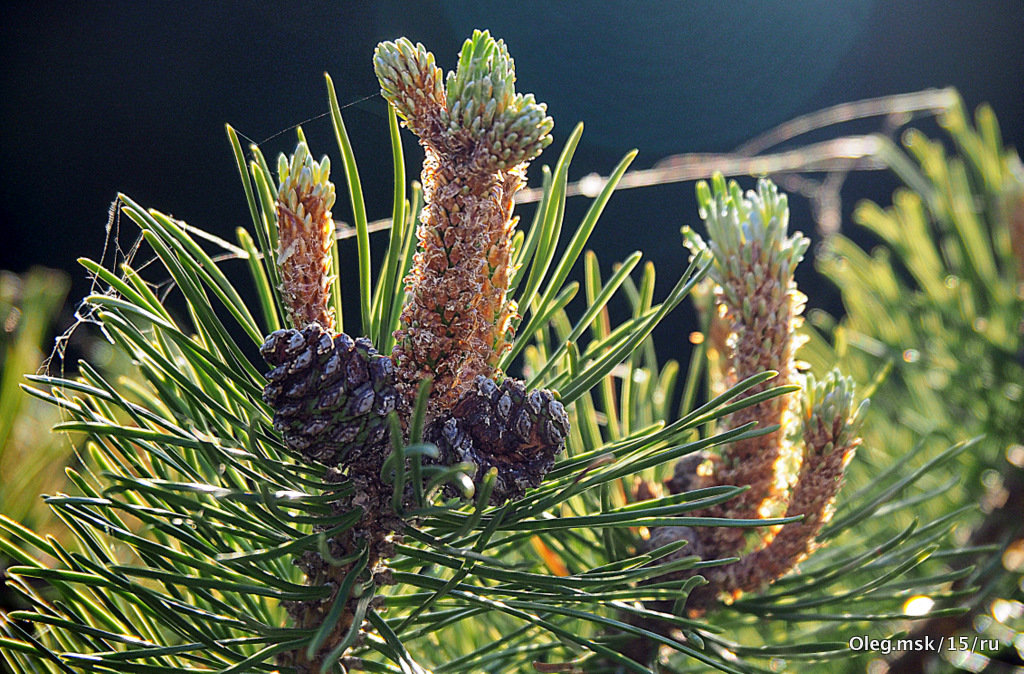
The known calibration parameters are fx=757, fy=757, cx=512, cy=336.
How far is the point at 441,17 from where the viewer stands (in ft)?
1.92

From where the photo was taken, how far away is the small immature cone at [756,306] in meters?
0.23

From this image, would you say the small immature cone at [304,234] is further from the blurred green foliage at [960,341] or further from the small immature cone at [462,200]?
the blurred green foliage at [960,341]

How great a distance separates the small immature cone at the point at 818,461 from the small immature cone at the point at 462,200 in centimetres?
10

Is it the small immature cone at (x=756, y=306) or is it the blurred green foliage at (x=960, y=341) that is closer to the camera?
the small immature cone at (x=756, y=306)

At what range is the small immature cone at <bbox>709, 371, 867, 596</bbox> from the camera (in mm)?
227

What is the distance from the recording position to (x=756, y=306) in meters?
0.23

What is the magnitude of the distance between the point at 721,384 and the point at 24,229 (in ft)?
3.24

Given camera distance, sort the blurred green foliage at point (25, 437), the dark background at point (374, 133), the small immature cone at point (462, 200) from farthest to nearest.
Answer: the dark background at point (374, 133), the blurred green foliage at point (25, 437), the small immature cone at point (462, 200)

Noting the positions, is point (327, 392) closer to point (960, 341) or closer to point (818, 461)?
point (818, 461)

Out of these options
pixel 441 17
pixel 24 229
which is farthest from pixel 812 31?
pixel 24 229

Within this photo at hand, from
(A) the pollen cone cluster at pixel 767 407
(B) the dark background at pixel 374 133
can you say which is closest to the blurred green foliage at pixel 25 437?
(B) the dark background at pixel 374 133

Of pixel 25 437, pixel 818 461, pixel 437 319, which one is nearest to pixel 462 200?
pixel 437 319

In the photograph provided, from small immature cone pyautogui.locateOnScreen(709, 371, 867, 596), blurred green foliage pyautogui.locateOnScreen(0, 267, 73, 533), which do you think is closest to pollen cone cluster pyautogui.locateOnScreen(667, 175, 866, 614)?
small immature cone pyautogui.locateOnScreen(709, 371, 867, 596)

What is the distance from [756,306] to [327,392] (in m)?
0.13
